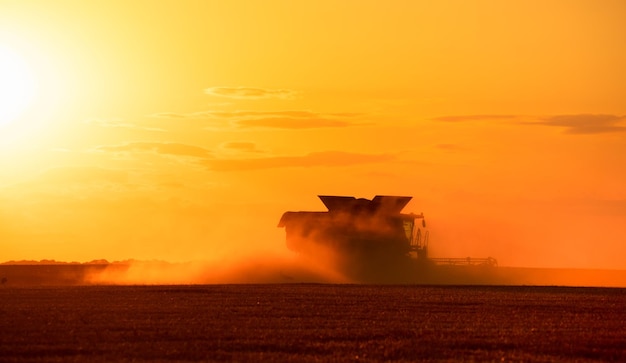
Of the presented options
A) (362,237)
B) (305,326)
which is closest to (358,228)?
(362,237)

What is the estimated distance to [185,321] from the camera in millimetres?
33281

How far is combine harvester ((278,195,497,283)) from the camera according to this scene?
66.1 metres

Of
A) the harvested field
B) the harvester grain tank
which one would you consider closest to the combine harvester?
the harvester grain tank

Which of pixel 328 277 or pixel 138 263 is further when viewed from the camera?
pixel 138 263

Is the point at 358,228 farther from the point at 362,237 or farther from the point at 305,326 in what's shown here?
the point at 305,326

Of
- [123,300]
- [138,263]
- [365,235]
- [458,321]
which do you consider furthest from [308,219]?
[458,321]

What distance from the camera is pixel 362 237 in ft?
217

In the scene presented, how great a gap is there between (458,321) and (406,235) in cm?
3279

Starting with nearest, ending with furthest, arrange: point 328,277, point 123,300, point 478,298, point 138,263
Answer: point 123,300
point 478,298
point 328,277
point 138,263

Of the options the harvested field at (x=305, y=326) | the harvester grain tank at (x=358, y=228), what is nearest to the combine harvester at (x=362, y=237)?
the harvester grain tank at (x=358, y=228)

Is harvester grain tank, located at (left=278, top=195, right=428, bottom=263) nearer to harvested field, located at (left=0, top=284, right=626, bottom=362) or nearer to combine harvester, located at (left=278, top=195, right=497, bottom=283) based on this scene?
combine harvester, located at (left=278, top=195, right=497, bottom=283)

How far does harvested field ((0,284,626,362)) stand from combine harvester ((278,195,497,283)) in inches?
694

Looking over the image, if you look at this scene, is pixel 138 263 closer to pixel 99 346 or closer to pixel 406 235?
pixel 406 235

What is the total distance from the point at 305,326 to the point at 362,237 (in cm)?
3385
